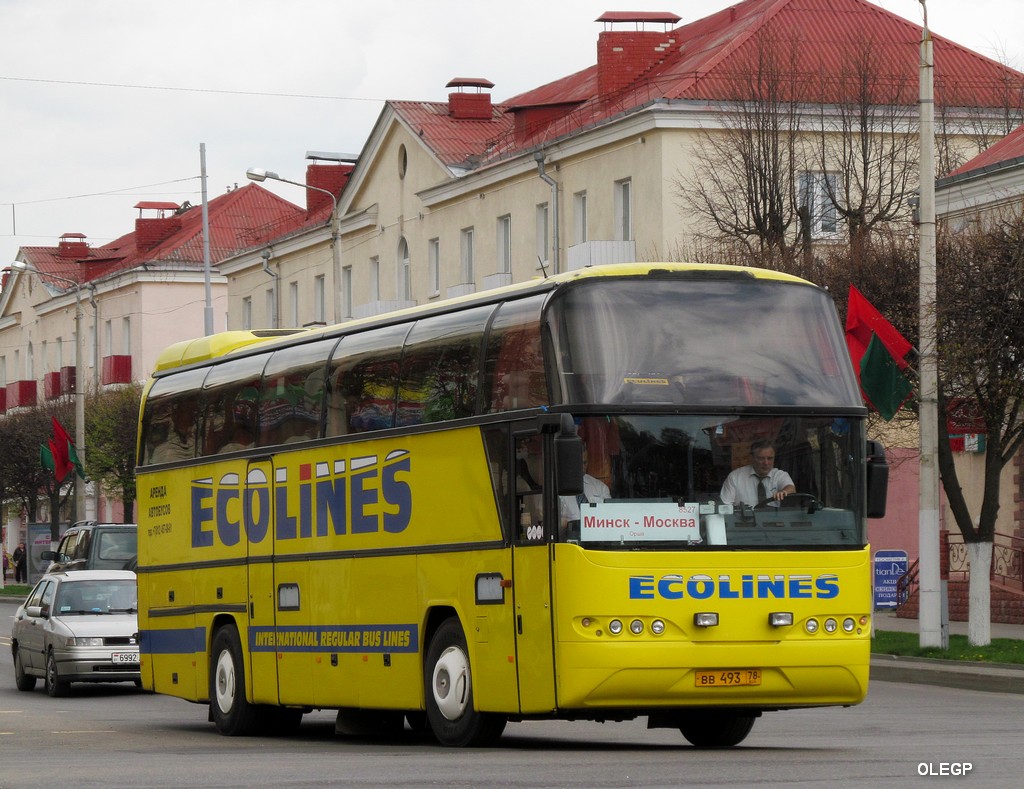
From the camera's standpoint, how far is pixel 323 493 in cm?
1711

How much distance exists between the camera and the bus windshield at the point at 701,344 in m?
14.0

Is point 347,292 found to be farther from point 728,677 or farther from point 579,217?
point 728,677

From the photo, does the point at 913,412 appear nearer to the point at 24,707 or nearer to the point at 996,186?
the point at 996,186

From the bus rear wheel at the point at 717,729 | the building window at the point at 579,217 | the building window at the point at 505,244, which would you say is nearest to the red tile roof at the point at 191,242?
the building window at the point at 505,244

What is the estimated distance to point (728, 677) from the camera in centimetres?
1399

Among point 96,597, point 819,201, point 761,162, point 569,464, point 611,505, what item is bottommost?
point 96,597

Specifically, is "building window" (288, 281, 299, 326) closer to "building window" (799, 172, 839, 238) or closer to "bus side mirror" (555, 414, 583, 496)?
"building window" (799, 172, 839, 238)

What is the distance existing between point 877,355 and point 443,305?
1227 centimetres

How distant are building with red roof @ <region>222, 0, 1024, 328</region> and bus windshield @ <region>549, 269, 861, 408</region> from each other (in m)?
23.7

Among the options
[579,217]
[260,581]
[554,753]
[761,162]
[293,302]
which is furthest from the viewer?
[293,302]

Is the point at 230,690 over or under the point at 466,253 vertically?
under

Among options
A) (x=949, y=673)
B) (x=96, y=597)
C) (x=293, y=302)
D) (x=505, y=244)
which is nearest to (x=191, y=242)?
(x=293, y=302)

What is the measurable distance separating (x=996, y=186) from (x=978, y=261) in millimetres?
9638

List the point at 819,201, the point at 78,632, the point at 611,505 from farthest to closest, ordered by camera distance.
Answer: the point at 819,201, the point at 78,632, the point at 611,505
